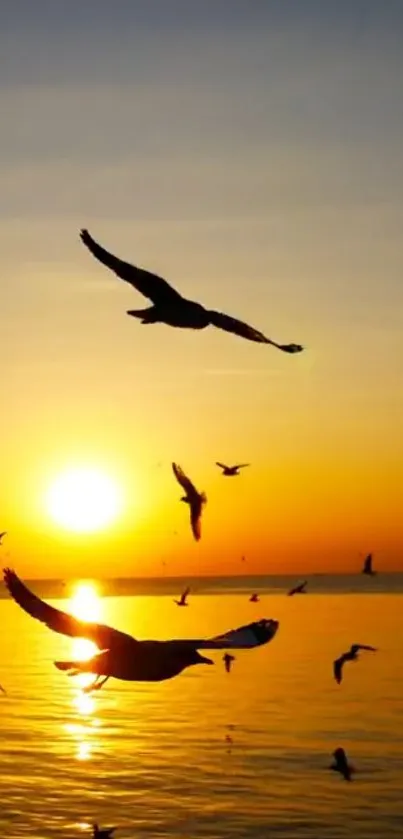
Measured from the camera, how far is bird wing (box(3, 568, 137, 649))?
11.0 metres

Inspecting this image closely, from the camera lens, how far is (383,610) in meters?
149

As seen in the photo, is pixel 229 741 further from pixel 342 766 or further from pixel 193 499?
pixel 193 499

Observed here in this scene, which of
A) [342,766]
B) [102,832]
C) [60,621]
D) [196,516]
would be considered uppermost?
[196,516]

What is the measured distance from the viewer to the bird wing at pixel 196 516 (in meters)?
21.9

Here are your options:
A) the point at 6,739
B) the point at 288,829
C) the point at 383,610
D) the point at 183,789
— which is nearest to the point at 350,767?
the point at 183,789

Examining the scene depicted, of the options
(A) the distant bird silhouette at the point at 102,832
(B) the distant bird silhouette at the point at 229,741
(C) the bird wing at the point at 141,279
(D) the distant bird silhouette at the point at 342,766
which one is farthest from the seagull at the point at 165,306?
(B) the distant bird silhouette at the point at 229,741

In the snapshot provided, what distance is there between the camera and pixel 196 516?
22.5 m

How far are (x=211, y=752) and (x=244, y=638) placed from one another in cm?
3738

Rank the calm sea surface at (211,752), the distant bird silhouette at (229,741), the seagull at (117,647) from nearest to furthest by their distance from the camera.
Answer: the seagull at (117,647) → the calm sea surface at (211,752) → the distant bird silhouette at (229,741)

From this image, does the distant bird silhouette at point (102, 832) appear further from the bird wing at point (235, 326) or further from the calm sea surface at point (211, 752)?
the bird wing at point (235, 326)

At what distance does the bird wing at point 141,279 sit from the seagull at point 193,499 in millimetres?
9177

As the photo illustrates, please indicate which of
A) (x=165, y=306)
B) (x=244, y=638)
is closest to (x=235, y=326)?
(x=165, y=306)

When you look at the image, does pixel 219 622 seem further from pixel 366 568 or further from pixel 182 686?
pixel 366 568

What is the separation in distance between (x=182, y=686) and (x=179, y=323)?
2522 inches
